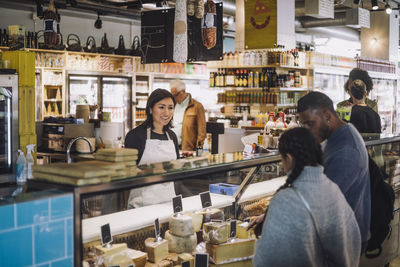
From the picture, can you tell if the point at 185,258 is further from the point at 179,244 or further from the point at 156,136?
the point at 156,136

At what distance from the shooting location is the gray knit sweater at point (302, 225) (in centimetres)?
223

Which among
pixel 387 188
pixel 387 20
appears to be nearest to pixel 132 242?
pixel 387 188

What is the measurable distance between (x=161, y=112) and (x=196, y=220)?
47.0 inches

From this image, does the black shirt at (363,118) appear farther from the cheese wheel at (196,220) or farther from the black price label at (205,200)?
the cheese wheel at (196,220)

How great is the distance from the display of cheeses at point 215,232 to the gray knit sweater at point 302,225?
3.22ft

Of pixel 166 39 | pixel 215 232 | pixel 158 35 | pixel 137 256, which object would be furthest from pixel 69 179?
pixel 158 35

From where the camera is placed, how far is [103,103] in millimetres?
11969

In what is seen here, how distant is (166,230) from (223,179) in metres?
0.90

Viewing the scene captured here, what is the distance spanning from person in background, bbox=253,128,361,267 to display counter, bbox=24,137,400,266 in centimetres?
69

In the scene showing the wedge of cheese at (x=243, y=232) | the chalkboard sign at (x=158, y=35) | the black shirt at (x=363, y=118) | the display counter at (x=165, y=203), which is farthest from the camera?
the chalkboard sign at (x=158, y=35)

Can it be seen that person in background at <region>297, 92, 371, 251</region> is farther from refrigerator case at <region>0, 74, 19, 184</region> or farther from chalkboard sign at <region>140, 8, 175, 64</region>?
chalkboard sign at <region>140, 8, 175, 64</region>

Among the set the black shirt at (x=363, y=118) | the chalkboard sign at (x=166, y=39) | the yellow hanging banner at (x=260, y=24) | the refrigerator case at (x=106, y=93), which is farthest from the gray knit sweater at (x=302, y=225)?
the refrigerator case at (x=106, y=93)

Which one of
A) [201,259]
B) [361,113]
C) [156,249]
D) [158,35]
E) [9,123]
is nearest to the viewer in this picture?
[156,249]

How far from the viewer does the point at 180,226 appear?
127 inches
